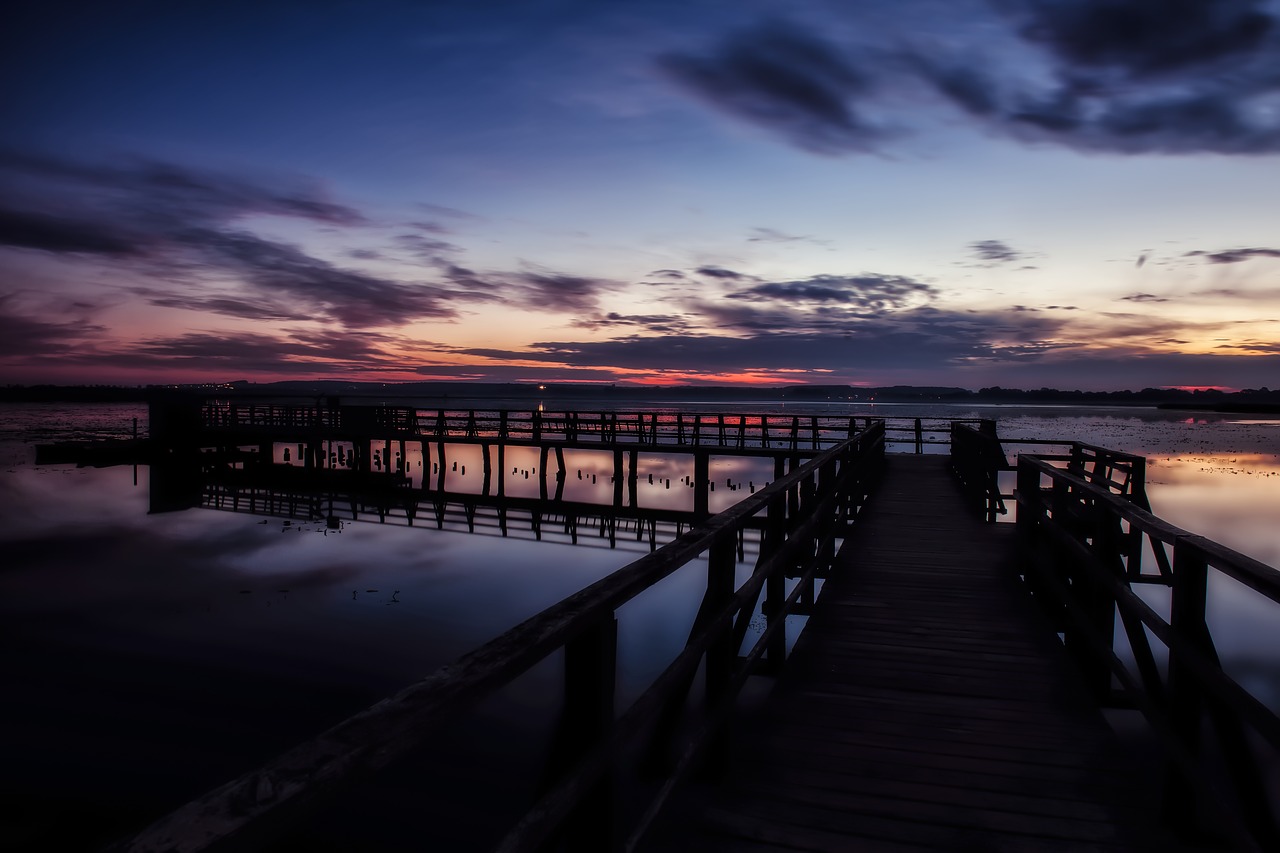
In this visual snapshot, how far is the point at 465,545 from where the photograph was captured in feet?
55.6

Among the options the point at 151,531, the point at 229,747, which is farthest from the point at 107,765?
the point at 151,531

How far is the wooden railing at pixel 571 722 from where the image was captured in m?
0.95

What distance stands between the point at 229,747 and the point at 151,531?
1405cm

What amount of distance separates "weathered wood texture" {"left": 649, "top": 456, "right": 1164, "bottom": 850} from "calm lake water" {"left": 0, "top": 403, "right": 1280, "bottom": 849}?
345cm

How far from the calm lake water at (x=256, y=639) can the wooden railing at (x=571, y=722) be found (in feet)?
12.7

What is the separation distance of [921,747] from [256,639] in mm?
9729

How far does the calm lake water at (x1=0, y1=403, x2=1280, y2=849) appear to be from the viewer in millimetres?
6586

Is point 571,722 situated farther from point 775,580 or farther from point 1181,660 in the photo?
point 775,580

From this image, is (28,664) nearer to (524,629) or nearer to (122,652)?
(122,652)

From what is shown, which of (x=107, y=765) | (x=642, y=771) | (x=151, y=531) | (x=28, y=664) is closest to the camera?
(x=642, y=771)

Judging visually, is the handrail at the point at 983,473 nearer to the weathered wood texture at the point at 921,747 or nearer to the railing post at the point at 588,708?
the weathered wood texture at the point at 921,747

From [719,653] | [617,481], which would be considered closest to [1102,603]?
[719,653]

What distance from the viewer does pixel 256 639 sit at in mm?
10273

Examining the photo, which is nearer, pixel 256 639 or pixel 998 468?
pixel 256 639
